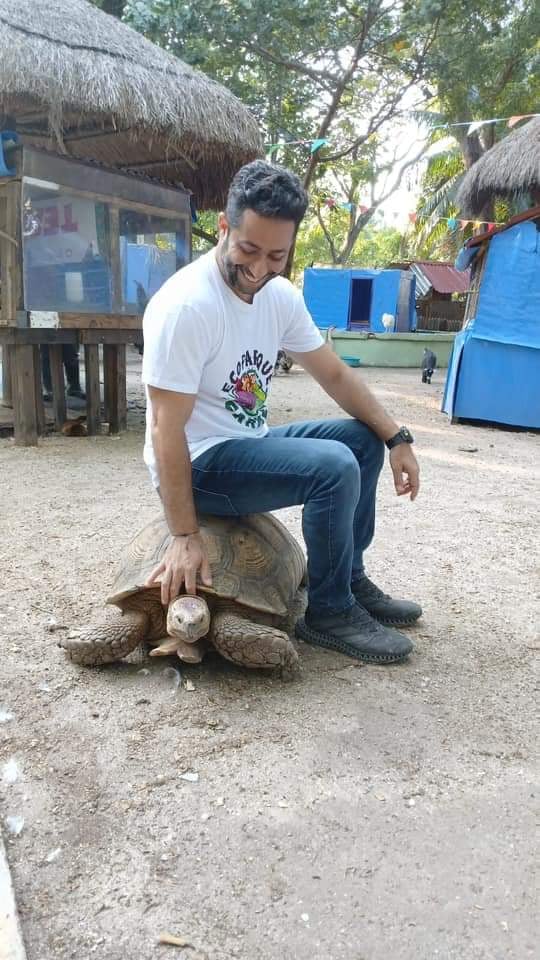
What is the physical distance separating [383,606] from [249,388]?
0.96 m

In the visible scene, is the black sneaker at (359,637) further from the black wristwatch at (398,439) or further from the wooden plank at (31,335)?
the wooden plank at (31,335)

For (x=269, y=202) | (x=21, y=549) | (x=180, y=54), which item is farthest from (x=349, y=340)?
(x=269, y=202)

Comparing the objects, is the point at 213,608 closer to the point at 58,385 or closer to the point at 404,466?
the point at 404,466

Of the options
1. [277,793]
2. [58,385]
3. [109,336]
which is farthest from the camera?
[58,385]

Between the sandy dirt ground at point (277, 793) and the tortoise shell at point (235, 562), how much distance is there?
26cm

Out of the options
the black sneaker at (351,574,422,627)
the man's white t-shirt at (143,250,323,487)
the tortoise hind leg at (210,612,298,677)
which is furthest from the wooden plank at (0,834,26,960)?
the black sneaker at (351,574,422,627)

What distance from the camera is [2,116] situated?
555 centimetres

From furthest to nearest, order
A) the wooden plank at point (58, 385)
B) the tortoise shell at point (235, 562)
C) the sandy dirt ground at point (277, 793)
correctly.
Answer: the wooden plank at point (58, 385) < the tortoise shell at point (235, 562) < the sandy dirt ground at point (277, 793)

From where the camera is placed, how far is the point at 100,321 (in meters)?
5.90

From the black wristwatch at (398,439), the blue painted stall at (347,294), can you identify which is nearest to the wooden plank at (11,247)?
the black wristwatch at (398,439)

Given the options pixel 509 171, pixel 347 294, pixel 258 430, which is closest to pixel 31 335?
pixel 258 430

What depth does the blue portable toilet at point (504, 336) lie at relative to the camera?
6816 mm

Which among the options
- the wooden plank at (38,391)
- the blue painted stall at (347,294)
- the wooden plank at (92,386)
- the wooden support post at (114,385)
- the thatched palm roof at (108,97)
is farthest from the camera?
the blue painted stall at (347,294)

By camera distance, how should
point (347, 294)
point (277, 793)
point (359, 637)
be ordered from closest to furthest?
point (277, 793) < point (359, 637) < point (347, 294)
